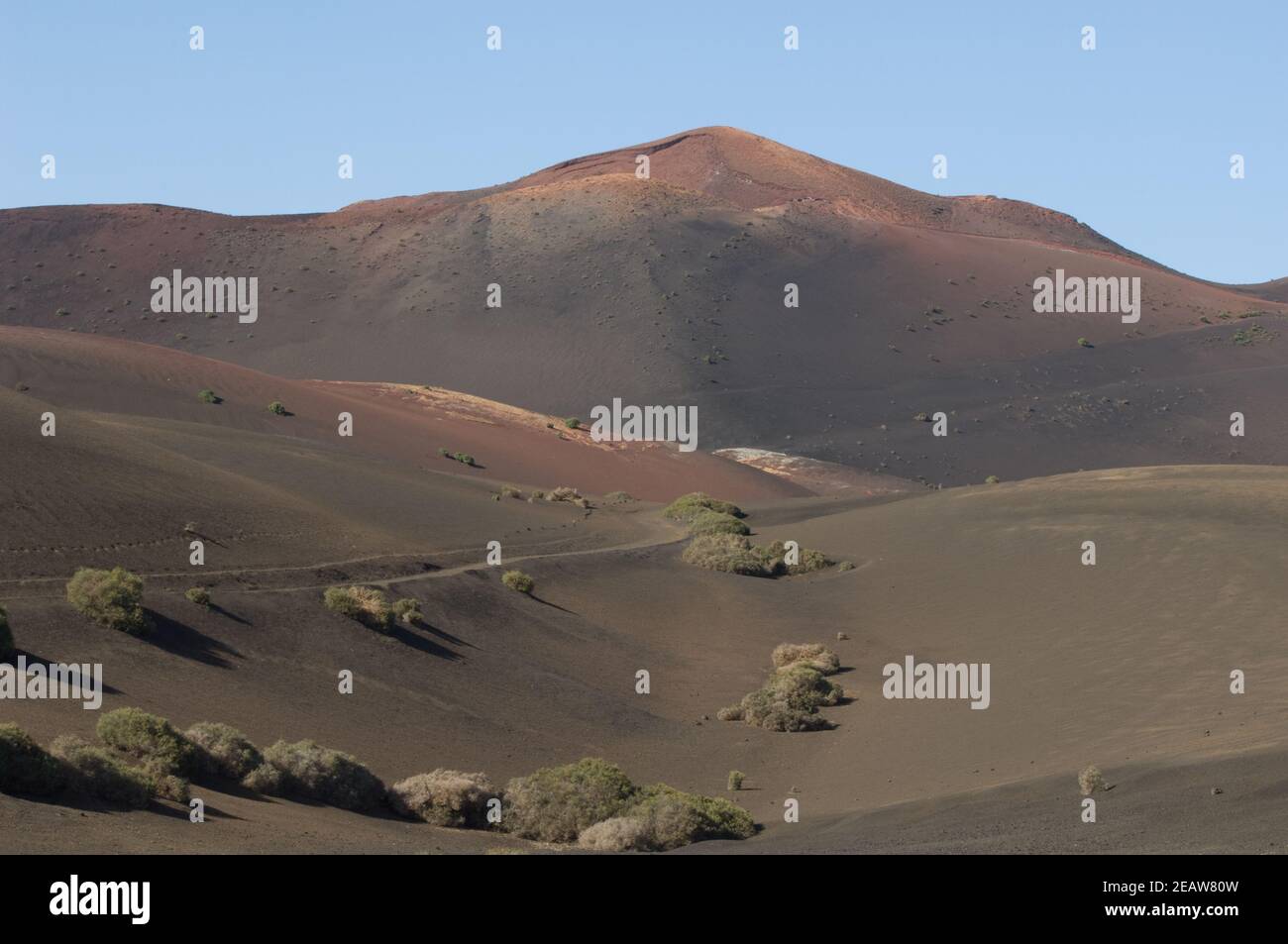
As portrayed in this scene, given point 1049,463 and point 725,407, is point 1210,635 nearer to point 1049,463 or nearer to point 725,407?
point 1049,463

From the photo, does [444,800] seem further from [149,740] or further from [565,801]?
→ [149,740]

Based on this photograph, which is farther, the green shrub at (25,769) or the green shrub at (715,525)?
the green shrub at (715,525)

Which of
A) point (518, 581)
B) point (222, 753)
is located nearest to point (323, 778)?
point (222, 753)

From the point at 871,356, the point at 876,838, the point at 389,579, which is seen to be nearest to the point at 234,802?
the point at 876,838

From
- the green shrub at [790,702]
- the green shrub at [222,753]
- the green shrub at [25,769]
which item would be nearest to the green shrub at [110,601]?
the green shrub at [222,753]

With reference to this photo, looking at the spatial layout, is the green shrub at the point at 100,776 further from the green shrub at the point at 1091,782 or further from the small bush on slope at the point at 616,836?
the green shrub at the point at 1091,782
